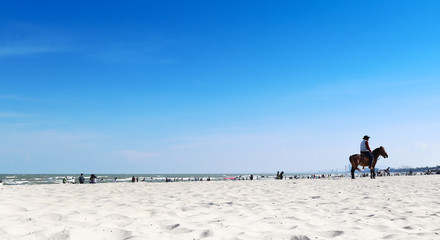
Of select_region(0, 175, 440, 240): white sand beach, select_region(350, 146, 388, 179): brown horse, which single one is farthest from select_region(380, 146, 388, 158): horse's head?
select_region(0, 175, 440, 240): white sand beach

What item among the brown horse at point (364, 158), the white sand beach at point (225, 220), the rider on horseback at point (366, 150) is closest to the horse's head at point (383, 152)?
the brown horse at point (364, 158)

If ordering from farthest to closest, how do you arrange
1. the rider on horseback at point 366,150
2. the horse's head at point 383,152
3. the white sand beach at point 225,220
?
the horse's head at point 383,152 → the rider on horseback at point 366,150 → the white sand beach at point 225,220

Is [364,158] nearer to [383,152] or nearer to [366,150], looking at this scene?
[366,150]

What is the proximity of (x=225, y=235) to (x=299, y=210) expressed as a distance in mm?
2991

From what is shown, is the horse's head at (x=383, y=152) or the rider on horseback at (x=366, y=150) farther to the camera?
the horse's head at (x=383, y=152)

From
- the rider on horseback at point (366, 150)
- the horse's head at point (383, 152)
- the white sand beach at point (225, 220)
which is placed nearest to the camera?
the white sand beach at point (225, 220)

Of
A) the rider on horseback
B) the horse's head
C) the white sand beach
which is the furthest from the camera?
the horse's head

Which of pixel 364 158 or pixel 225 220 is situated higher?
pixel 364 158

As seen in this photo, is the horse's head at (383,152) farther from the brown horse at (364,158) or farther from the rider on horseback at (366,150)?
the rider on horseback at (366,150)

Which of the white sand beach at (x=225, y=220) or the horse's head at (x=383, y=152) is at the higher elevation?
the horse's head at (x=383, y=152)

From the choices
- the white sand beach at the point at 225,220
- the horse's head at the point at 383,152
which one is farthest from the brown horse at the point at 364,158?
the white sand beach at the point at 225,220

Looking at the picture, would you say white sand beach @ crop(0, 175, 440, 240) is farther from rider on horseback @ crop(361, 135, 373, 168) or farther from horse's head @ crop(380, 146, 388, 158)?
horse's head @ crop(380, 146, 388, 158)

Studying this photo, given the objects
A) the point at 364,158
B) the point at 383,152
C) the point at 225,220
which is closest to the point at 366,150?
the point at 364,158

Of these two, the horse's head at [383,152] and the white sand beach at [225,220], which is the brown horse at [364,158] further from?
the white sand beach at [225,220]
